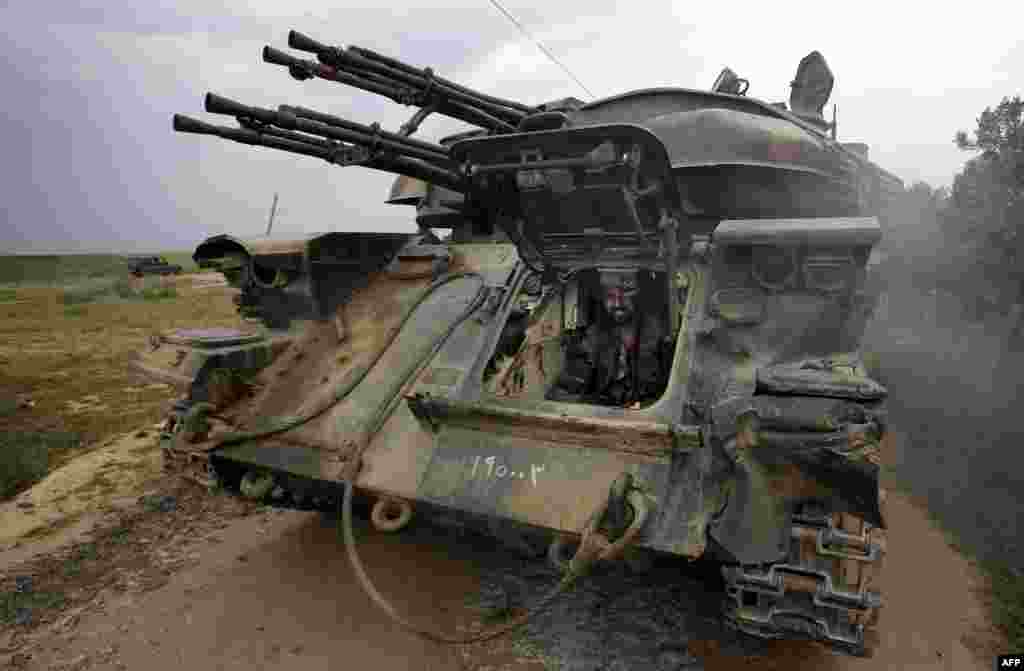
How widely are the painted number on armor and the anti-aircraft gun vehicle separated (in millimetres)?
18

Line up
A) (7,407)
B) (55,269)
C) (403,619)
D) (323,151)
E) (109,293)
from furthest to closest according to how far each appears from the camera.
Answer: (55,269), (109,293), (7,407), (323,151), (403,619)

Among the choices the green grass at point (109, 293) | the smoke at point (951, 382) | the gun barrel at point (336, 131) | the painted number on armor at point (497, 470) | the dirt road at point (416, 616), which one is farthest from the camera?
the green grass at point (109, 293)

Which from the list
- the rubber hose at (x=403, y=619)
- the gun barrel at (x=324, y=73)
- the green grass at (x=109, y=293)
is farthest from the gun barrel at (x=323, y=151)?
the green grass at (x=109, y=293)

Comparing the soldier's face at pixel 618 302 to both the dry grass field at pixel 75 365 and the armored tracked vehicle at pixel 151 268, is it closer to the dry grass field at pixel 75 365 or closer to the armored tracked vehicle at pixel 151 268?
the dry grass field at pixel 75 365

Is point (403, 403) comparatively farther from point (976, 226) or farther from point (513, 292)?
point (976, 226)

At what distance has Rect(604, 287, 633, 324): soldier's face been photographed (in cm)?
418

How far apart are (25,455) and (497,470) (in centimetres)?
630

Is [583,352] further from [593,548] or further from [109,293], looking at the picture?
[109,293]

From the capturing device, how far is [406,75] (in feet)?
14.6

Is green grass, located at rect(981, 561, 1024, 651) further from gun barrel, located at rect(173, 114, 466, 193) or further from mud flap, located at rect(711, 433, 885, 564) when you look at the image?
gun barrel, located at rect(173, 114, 466, 193)

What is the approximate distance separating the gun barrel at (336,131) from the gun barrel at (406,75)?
436mm

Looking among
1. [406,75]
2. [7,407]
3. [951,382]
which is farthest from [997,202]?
[7,407]

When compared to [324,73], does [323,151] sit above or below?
below

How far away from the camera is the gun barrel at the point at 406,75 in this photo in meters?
3.98
